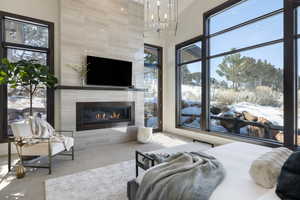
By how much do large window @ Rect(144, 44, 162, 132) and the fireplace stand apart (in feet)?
3.34

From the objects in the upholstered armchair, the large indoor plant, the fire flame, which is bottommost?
the upholstered armchair

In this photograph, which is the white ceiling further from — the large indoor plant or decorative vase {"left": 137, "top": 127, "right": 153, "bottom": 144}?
decorative vase {"left": 137, "top": 127, "right": 153, "bottom": 144}

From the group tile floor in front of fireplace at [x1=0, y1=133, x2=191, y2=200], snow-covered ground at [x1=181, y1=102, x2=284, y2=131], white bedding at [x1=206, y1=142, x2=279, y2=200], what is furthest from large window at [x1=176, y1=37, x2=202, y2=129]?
white bedding at [x1=206, y1=142, x2=279, y2=200]

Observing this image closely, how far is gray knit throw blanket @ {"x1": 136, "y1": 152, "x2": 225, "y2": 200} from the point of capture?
→ 1.22 metres

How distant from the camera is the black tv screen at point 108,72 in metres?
4.16

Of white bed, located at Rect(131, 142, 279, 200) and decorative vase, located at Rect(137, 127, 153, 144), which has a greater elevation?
white bed, located at Rect(131, 142, 279, 200)

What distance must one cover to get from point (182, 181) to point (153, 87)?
4610mm

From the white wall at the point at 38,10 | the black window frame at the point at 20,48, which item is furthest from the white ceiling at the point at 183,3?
the black window frame at the point at 20,48

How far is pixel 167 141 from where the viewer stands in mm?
4652

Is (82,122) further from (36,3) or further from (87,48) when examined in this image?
(36,3)

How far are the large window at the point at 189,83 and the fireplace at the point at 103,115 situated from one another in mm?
1756

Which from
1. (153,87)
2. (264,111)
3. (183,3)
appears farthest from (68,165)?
(183,3)

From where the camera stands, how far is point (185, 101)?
5441 mm

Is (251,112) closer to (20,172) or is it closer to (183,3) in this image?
(183,3)
